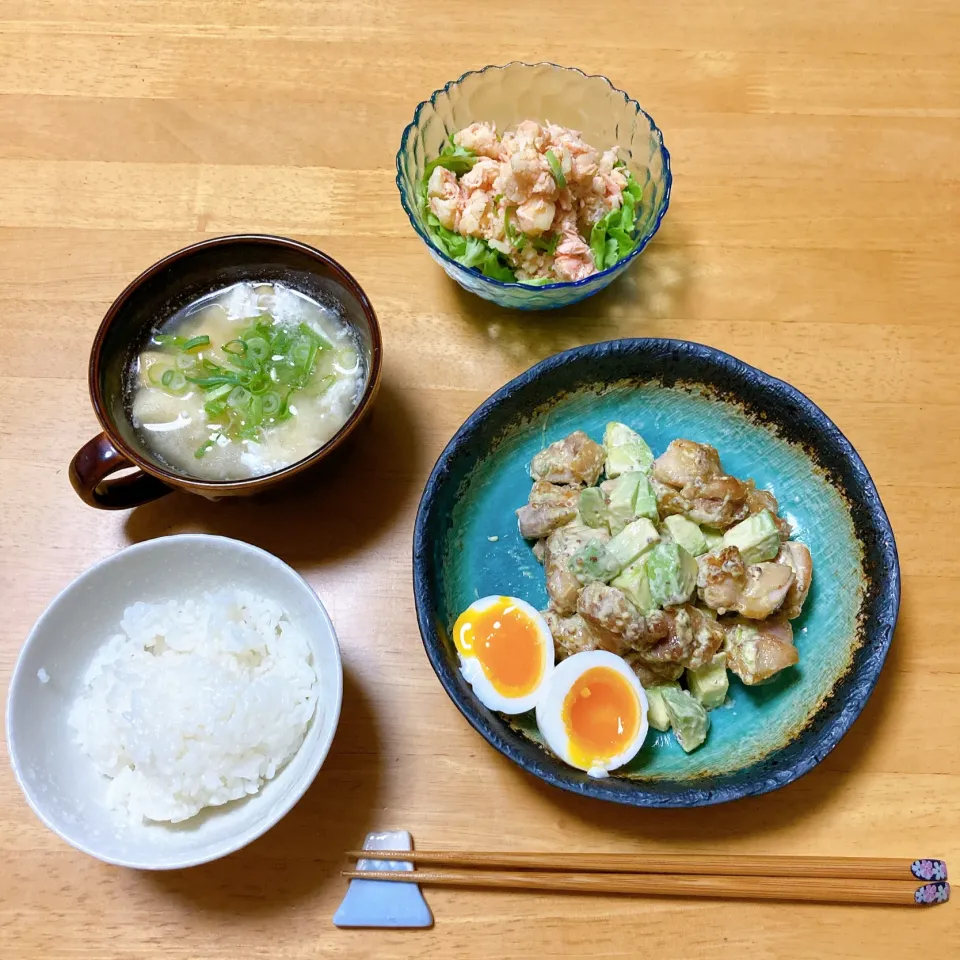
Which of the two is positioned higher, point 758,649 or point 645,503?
point 645,503

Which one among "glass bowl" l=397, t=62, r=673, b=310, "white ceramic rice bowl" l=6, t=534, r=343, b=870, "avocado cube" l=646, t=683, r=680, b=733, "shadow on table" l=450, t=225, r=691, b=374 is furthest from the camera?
"shadow on table" l=450, t=225, r=691, b=374

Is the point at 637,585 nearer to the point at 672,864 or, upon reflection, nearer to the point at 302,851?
the point at 672,864

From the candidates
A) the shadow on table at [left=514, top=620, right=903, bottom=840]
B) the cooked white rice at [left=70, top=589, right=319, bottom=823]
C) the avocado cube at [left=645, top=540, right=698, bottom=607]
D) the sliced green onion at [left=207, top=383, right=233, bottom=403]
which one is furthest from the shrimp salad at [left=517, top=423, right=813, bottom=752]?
the sliced green onion at [left=207, top=383, right=233, bottom=403]

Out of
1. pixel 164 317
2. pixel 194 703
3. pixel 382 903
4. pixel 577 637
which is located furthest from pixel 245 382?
pixel 382 903

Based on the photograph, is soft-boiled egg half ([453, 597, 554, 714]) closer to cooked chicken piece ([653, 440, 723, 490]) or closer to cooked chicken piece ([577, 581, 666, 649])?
cooked chicken piece ([577, 581, 666, 649])

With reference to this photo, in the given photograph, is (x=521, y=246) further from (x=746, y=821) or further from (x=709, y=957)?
(x=709, y=957)

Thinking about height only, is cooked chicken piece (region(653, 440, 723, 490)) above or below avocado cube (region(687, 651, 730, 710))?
above

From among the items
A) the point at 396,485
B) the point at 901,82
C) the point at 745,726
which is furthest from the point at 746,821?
the point at 901,82
